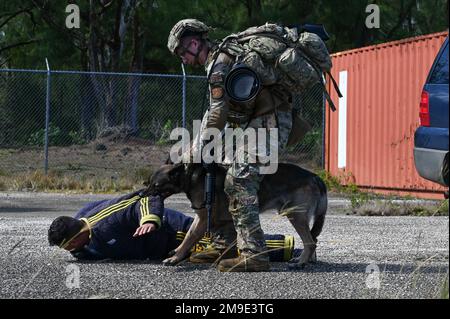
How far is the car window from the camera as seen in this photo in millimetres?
9219

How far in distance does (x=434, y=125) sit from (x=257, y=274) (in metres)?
2.91

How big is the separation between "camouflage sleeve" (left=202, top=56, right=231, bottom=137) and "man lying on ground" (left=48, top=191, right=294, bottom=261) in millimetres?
766

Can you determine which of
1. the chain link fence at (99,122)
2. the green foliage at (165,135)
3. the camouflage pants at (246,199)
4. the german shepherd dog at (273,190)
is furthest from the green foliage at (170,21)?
the camouflage pants at (246,199)

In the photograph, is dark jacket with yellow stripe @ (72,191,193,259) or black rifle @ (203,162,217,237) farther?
dark jacket with yellow stripe @ (72,191,193,259)

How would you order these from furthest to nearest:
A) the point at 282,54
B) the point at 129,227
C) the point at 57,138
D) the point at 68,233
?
the point at 57,138, the point at 129,227, the point at 68,233, the point at 282,54

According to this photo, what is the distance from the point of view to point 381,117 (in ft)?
61.4

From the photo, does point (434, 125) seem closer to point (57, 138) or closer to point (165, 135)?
point (165, 135)

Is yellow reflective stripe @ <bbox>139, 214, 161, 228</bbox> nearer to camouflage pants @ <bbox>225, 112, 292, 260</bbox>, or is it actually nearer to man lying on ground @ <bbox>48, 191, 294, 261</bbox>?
man lying on ground @ <bbox>48, 191, 294, 261</bbox>

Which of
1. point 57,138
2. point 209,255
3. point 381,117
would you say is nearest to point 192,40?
point 209,255

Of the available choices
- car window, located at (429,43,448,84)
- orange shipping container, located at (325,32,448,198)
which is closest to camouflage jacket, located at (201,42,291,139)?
car window, located at (429,43,448,84)

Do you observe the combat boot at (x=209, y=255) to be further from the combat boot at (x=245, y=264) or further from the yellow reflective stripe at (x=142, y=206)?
the yellow reflective stripe at (x=142, y=206)

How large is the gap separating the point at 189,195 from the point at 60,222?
97 cm

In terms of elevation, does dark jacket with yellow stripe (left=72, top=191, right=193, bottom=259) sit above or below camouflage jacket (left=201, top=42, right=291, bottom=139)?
below
